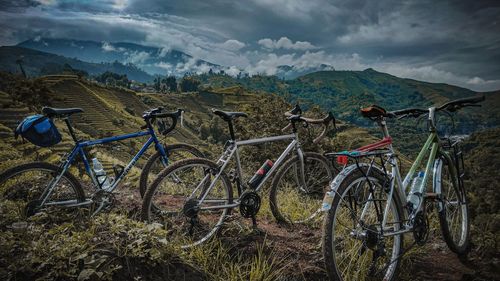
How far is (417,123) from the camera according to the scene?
4.34 m

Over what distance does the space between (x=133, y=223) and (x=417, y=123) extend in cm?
382

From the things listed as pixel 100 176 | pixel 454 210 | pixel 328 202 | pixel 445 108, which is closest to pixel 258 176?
pixel 328 202

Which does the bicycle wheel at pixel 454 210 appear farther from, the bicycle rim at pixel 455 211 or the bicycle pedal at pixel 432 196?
the bicycle pedal at pixel 432 196

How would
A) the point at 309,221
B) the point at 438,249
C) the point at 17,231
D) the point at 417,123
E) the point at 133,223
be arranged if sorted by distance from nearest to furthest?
the point at 17,231
the point at 133,223
the point at 417,123
the point at 438,249
the point at 309,221

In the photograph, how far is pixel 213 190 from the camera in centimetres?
474

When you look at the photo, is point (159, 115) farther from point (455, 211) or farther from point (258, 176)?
point (455, 211)

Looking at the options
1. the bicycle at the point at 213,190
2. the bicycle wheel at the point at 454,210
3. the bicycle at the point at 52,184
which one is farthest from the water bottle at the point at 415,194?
the bicycle at the point at 52,184

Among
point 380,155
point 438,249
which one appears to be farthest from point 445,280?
point 380,155

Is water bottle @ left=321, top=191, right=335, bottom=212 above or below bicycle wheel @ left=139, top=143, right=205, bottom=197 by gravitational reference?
above

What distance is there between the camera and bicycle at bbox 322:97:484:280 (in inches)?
125

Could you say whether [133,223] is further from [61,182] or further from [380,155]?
[380,155]

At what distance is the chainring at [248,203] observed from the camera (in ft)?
14.9

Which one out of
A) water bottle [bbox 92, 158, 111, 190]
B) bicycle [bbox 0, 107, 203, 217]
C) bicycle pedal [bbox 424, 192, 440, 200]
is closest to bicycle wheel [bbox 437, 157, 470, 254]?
bicycle pedal [bbox 424, 192, 440, 200]

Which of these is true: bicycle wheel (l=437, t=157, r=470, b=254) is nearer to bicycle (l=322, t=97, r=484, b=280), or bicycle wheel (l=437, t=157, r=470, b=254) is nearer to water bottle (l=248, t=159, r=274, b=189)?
bicycle (l=322, t=97, r=484, b=280)
